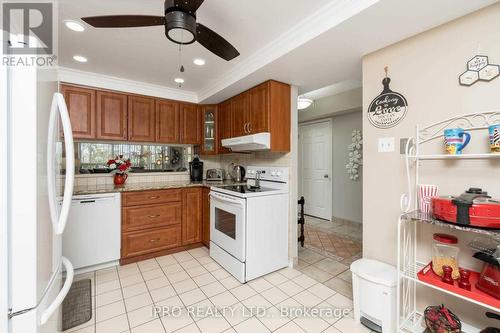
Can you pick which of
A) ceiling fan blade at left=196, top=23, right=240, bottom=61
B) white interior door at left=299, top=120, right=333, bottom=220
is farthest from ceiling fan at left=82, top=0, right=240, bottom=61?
white interior door at left=299, top=120, right=333, bottom=220

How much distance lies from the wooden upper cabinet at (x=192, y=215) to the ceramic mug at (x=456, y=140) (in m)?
2.75

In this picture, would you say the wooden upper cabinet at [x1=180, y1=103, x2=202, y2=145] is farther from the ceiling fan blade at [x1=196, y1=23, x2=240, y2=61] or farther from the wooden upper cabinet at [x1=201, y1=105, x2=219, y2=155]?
the ceiling fan blade at [x1=196, y1=23, x2=240, y2=61]

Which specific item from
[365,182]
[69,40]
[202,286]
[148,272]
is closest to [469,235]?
[365,182]

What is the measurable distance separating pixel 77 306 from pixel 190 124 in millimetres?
2589

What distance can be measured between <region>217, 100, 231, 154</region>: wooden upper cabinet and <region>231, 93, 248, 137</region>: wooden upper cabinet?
0.12 meters

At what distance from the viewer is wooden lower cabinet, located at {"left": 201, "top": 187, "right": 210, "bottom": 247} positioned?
3104mm

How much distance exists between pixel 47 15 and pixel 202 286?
2.64 m

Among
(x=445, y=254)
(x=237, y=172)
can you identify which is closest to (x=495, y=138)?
(x=445, y=254)

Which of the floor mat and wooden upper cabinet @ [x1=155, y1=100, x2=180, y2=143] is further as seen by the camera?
wooden upper cabinet @ [x1=155, y1=100, x2=180, y2=143]

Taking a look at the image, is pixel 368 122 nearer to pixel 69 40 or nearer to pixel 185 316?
pixel 185 316

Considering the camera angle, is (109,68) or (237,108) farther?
(237,108)

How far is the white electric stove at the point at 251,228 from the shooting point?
7.61 feet

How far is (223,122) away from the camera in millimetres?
3447

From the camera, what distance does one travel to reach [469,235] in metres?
1.45
